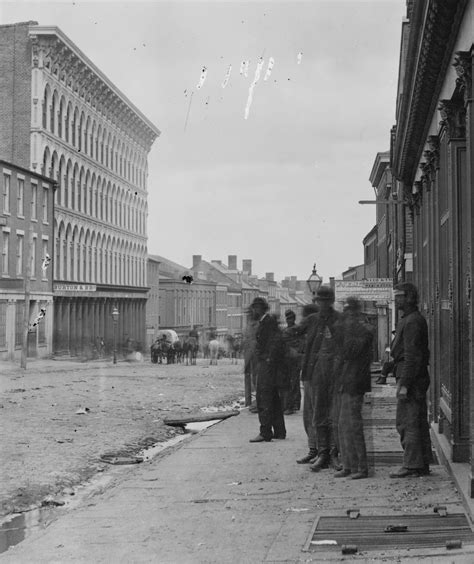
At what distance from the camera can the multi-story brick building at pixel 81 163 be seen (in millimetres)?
Answer: 54219

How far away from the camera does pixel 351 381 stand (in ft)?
32.8

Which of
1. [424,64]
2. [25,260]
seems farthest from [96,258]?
[424,64]

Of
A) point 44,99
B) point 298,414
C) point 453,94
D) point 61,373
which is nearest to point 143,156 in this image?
point 44,99

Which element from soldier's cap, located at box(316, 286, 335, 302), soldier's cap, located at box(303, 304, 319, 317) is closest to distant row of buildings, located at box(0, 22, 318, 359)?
soldier's cap, located at box(303, 304, 319, 317)

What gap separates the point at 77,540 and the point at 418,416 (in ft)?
12.3

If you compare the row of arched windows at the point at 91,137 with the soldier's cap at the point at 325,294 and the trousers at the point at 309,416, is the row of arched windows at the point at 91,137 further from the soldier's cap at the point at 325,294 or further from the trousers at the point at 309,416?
the soldier's cap at the point at 325,294

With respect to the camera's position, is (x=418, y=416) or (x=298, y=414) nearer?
(x=418, y=416)

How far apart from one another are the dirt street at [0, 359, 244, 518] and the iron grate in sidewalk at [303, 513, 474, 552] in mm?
3607

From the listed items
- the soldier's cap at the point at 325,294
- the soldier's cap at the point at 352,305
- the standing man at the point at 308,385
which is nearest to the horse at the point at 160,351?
the standing man at the point at 308,385

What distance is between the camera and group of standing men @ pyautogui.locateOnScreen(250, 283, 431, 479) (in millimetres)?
9594

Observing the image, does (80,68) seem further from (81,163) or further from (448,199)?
(448,199)

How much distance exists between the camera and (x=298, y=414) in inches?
690

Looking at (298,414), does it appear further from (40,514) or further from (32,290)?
(32,290)

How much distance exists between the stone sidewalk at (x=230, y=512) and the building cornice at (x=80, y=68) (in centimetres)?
4529
